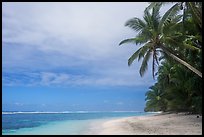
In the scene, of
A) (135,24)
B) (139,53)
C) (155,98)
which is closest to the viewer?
(135,24)

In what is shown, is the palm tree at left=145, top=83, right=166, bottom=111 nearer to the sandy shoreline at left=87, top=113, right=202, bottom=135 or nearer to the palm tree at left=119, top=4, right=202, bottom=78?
the sandy shoreline at left=87, top=113, right=202, bottom=135

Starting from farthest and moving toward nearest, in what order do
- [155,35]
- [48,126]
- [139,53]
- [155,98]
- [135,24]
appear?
[155,98]
[48,126]
[139,53]
[135,24]
[155,35]

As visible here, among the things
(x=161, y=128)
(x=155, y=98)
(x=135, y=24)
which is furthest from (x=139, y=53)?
(x=155, y=98)

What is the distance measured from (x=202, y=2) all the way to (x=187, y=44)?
214 inches

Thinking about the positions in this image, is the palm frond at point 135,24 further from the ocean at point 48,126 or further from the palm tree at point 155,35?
the ocean at point 48,126

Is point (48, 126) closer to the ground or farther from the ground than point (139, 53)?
closer to the ground

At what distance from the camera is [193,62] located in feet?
68.0

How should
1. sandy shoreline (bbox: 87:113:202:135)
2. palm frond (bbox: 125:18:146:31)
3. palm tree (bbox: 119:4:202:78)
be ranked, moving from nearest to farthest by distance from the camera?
1. sandy shoreline (bbox: 87:113:202:135)
2. palm tree (bbox: 119:4:202:78)
3. palm frond (bbox: 125:18:146:31)

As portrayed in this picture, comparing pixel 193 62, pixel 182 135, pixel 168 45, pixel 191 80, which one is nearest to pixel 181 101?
pixel 191 80

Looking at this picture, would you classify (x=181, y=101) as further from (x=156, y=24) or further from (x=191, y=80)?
(x=156, y=24)

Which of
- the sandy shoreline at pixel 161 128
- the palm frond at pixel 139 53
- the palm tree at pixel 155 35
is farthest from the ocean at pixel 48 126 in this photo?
the palm tree at pixel 155 35

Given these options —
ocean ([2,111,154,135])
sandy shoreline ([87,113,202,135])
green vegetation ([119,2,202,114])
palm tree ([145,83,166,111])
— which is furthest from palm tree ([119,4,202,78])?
palm tree ([145,83,166,111])

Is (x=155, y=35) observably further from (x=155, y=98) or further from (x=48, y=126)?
(x=155, y=98)

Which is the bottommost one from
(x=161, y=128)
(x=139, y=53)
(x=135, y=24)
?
(x=161, y=128)
